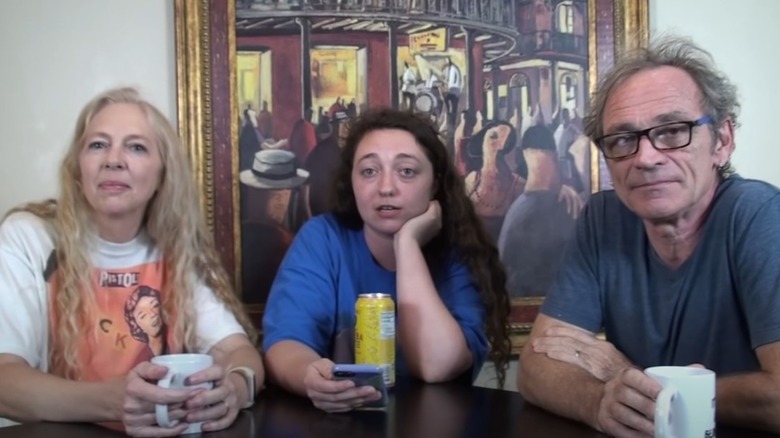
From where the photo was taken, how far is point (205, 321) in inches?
58.9

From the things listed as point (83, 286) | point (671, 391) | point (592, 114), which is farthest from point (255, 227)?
point (671, 391)

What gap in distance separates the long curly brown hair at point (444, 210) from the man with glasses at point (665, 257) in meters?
0.32

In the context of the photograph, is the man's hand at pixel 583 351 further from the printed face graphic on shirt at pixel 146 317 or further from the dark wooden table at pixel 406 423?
the printed face graphic on shirt at pixel 146 317

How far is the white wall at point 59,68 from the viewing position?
1.80 meters

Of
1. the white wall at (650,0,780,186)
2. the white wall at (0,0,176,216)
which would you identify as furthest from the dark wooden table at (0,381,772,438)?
the white wall at (650,0,780,186)

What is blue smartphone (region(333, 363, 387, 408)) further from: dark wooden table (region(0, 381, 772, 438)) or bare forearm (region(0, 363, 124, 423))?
bare forearm (region(0, 363, 124, 423))

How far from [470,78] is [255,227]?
693 millimetres

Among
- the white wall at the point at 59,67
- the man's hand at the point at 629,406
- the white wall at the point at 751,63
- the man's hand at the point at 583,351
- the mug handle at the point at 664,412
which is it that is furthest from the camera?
the white wall at the point at 751,63

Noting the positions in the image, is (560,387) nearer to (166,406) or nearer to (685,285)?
(685,285)

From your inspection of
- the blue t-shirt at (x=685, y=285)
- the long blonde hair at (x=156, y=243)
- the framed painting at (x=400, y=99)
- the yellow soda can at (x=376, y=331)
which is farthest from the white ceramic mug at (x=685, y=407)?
the framed painting at (x=400, y=99)

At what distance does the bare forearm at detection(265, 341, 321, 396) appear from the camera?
1.32m

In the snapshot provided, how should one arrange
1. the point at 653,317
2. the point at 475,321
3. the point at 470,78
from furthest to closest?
the point at 470,78 < the point at 475,321 < the point at 653,317

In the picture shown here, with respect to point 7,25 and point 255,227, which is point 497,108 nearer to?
point 255,227

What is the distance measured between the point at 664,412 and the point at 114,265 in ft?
3.59
